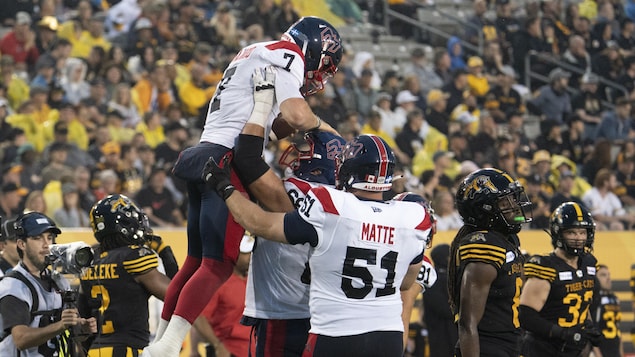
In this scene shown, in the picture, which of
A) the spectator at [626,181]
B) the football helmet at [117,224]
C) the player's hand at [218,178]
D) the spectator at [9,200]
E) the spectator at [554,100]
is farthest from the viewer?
the spectator at [554,100]

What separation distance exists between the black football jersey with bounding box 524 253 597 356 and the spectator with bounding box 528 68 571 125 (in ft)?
32.4

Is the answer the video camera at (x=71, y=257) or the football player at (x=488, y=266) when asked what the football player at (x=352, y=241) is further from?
the video camera at (x=71, y=257)

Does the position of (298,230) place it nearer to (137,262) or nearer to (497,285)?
(497,285)

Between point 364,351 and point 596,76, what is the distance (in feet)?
46.8

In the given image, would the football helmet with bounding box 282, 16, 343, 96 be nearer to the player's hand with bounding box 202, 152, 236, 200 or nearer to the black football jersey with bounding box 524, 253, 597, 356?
the player's hand with bounding box 202, 152, 236, 200

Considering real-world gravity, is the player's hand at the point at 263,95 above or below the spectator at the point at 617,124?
above

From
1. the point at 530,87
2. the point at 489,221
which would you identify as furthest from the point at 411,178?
the point at 489,221

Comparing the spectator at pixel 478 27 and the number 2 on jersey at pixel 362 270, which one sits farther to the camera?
the spectator at pixel 478 27

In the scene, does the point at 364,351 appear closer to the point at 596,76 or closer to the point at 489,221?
the point at 489,221

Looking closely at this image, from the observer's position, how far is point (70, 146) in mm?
13172

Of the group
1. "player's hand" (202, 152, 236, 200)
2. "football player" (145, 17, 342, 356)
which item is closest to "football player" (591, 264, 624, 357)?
"football player" (145, 17, 342, 356)

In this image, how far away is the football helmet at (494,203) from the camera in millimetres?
6680

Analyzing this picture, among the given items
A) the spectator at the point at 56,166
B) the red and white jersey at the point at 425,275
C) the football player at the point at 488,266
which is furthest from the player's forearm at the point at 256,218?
the spectator at the point at 56,166

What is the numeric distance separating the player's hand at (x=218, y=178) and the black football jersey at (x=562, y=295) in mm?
3411
